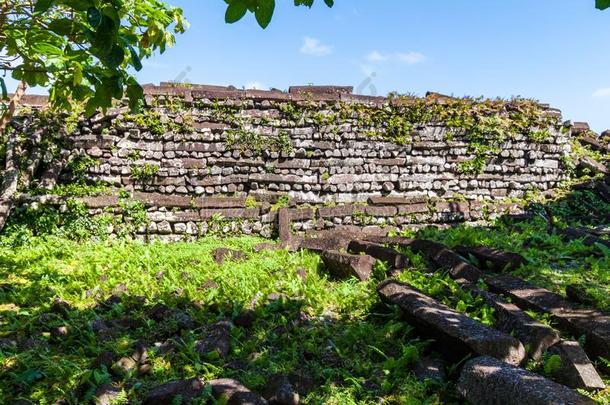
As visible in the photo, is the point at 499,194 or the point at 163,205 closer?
A: the point at 163,205

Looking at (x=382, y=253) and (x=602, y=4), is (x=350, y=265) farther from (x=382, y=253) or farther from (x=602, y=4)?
(x=602, y=4)

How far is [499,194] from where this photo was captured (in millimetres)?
11945

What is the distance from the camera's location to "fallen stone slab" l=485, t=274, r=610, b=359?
412 cm

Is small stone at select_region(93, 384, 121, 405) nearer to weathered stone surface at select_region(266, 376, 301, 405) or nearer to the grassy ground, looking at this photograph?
the grassy ground

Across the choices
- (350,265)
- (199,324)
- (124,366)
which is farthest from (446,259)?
(124,366)

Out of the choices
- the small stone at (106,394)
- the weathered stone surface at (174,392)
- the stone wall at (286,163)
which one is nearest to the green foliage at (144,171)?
the stone wall at (286,163)

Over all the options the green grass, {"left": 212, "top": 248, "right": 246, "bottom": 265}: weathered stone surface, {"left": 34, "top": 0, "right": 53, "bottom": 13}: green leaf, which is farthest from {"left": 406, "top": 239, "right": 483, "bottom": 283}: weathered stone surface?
{"left": 34, "top": 0, "right": 53, "bottom": 13}: green leaf

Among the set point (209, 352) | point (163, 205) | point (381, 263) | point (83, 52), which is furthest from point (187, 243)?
point (83, 52)

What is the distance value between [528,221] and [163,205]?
8.51m

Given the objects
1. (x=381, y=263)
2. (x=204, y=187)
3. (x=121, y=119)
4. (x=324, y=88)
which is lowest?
(x=381, y=263)

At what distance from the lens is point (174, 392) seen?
3.63 m

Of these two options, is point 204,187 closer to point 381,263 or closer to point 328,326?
point 381,263

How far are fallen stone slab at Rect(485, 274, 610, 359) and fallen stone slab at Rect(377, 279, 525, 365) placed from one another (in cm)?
78

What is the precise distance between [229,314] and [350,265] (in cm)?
202
